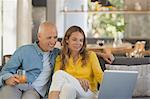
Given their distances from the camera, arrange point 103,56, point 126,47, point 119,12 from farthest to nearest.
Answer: point 119,12 < point 126,47 < point 103,56

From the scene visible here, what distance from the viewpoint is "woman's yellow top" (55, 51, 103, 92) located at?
359cm

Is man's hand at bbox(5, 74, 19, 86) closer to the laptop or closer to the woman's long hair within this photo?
the woman's long hair

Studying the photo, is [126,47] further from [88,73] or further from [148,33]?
[88,73]

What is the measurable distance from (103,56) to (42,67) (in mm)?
628

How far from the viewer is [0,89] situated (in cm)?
348

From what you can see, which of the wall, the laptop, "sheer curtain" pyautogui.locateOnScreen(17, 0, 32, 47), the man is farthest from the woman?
the wall

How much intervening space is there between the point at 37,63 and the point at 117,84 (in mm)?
822

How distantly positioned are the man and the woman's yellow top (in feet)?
0.39

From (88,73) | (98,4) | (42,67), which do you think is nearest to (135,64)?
(88,73)

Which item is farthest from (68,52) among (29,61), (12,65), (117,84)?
(117,84)

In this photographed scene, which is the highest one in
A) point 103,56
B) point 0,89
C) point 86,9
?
point 86,9

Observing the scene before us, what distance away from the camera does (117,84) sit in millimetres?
3254

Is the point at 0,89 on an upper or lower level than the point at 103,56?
→ lower

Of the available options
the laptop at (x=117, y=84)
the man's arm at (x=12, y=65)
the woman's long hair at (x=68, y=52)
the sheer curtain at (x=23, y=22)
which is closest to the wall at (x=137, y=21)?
the sheer curtain at (x=23, y=22)
